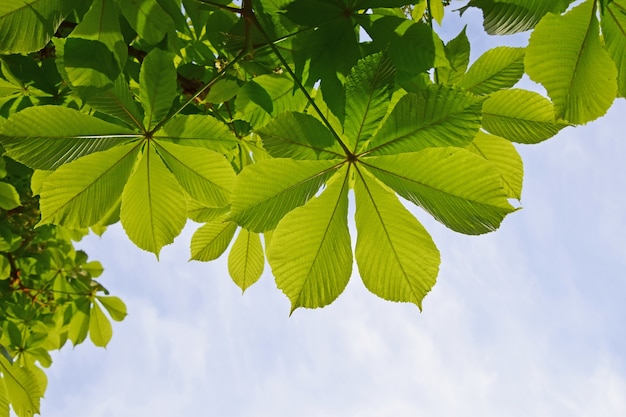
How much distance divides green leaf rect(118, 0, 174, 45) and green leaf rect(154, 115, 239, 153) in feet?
0.57

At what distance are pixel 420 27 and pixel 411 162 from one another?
257 mm

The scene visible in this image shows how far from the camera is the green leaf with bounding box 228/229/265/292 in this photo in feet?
4.80

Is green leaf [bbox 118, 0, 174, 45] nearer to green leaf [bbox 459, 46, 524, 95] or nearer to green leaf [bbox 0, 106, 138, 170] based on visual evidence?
green leaf [bbox 0, 106, 138, 170]

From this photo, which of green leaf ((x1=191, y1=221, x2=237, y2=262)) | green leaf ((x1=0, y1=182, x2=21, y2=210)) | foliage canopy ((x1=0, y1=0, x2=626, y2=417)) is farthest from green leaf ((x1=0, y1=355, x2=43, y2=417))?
foliage canopy ((x1=0, y1=0, x2=626, y2=417))

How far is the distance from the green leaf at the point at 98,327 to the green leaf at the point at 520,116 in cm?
220

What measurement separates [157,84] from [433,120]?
20.2 inches

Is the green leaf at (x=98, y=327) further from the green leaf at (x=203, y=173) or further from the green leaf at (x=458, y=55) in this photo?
the green leaf at (x=458, y=55)

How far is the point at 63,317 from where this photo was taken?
8.09 ft

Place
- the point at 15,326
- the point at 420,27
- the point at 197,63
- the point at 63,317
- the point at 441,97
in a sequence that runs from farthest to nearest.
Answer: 1. the point at 63,317
2. the point at 15,326
3. the point at 197,63
4. the point at 420,27
5. the point at 441,97

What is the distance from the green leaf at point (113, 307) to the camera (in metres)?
2.63

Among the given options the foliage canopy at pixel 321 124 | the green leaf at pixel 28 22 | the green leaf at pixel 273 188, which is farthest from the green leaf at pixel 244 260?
the green leaf at pixel 28 22

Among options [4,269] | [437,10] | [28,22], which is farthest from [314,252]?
[4,269]

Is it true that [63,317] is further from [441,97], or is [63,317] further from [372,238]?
[441,97]

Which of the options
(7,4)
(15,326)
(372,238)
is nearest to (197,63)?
(7,4)
